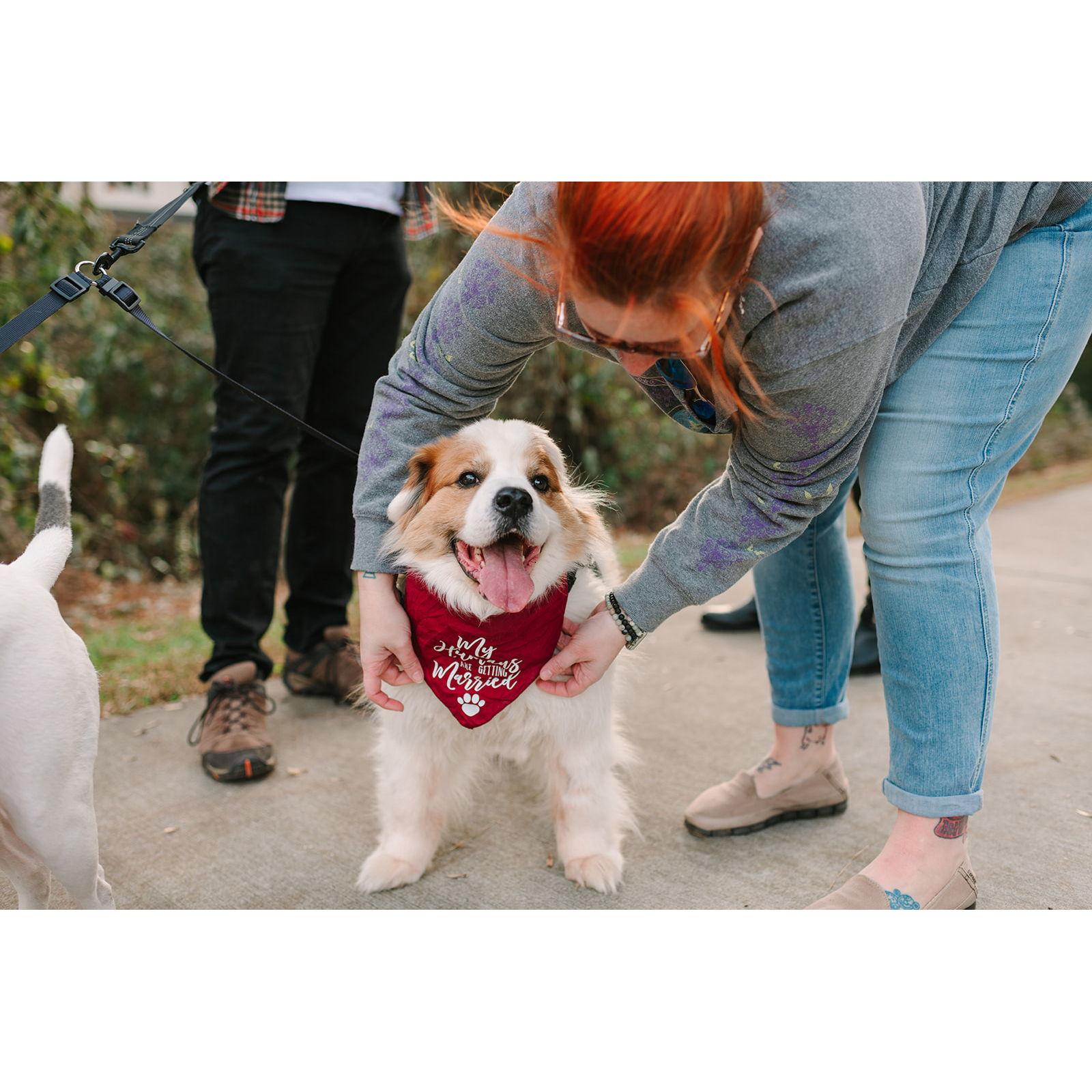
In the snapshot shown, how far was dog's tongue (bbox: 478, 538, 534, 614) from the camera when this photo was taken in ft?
6.43

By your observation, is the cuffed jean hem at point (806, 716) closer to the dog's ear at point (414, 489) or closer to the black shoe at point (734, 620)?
the dog's ear at point (414, 489)

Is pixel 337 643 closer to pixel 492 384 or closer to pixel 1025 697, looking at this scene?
pixel 492 384

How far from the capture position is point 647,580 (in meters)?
1.81

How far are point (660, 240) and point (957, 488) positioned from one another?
88 centimetres

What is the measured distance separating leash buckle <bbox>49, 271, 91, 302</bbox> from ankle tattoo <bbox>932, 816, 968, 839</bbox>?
6.50 feet

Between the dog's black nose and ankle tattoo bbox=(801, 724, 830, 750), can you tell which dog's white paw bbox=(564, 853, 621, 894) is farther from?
the dog's black nose

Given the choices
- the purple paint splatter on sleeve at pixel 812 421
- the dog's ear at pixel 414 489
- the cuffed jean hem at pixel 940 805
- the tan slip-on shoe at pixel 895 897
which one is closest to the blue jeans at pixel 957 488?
the cuffed jean hem at pixel 940 805

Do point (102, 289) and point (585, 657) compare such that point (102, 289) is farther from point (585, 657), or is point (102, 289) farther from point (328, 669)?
point (328, 669)

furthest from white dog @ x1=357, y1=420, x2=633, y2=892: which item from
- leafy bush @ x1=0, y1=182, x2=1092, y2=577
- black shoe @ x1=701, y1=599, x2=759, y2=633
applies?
leafy bush @ x1=0, y1=182, x2=1092, y2=577

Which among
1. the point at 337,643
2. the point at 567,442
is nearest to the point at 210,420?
the point at 567,442

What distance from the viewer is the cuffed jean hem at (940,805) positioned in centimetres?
182

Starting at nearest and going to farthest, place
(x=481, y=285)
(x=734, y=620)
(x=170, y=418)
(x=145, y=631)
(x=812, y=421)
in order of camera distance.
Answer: (x=812, y=421) → (x=481, y=285) → (x=734, y=620) → (x=145, y=631) → (x=170, y=418)

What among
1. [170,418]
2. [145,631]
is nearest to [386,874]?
[145,631]

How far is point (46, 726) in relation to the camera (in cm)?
159
